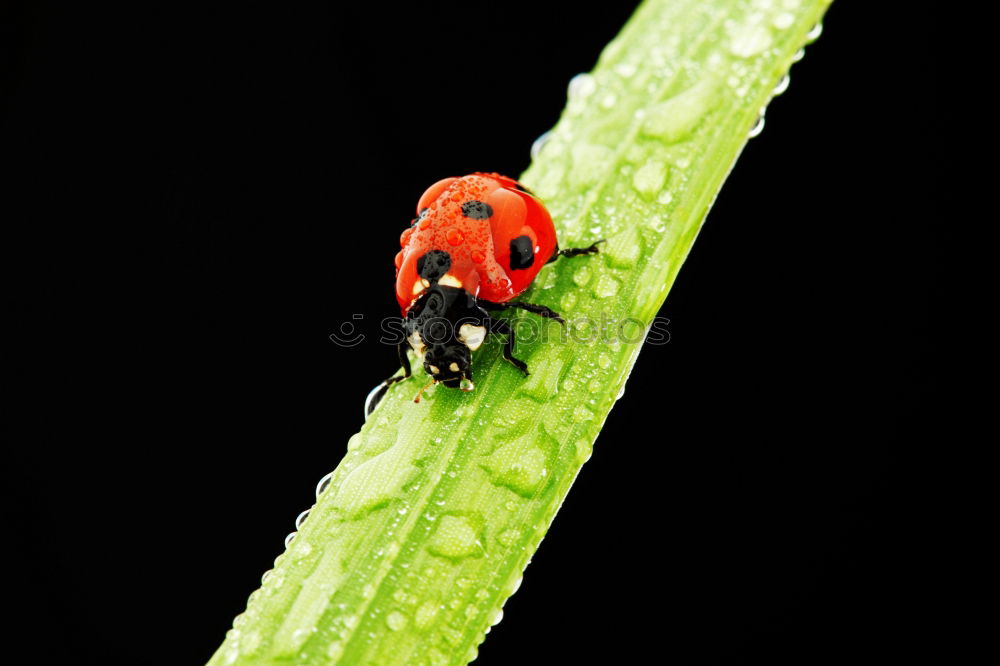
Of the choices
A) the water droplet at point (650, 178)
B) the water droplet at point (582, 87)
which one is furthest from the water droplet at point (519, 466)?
the water droplet at point (582, 87)

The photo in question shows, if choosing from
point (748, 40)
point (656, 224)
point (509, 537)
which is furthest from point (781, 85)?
point (509, 537)

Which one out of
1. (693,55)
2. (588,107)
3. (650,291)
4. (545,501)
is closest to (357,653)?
(545,501)

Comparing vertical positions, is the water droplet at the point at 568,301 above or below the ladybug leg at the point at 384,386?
above

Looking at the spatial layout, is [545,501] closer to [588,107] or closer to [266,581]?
[266,581]

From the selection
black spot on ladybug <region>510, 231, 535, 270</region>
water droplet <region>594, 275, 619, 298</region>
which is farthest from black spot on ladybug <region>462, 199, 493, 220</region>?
water droplet <region>594, 275, 619, 298</region>

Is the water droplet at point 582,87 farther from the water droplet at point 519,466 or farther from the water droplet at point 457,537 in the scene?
the water droplet at point 457,537

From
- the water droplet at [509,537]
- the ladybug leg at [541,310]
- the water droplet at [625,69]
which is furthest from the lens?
the water droplet at [625,69]
